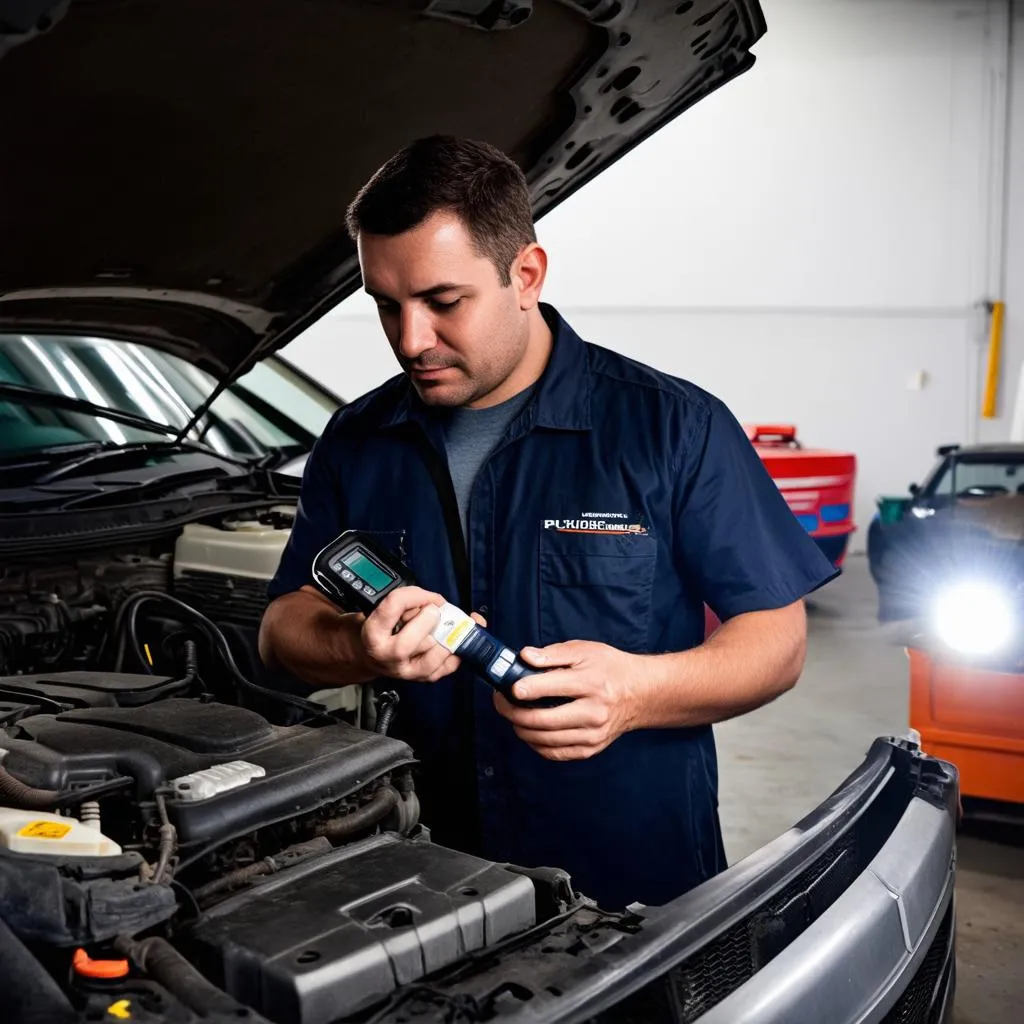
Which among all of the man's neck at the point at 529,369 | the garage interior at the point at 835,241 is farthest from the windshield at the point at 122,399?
the garage interior at the point at 835,241

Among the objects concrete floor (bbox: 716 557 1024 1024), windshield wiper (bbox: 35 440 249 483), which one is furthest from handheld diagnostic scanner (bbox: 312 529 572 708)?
concrete floor (bbox: 716 557 1024 1024)

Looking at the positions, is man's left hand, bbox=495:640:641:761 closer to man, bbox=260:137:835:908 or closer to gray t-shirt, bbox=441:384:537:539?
man, bbox=260:137:835:908

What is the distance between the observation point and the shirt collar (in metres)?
1.63

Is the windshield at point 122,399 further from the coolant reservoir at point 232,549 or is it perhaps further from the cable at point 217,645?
the cable at point 217,645

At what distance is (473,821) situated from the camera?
1.70 m

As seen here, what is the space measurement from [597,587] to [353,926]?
2.15 feet

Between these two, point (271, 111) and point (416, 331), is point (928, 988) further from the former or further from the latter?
point (271, 111)

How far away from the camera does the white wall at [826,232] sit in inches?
329

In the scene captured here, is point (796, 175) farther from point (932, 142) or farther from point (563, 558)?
point (563, 558)

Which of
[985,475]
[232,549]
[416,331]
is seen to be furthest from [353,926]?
[985,475]

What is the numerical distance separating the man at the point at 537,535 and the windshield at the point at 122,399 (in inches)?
36.1

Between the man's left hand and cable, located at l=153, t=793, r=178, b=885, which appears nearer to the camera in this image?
cable, located at l=153, t=793, r=178, b=885

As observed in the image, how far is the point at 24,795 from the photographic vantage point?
124 cm

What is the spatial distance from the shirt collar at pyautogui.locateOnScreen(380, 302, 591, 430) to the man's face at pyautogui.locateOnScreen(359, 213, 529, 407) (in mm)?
99
